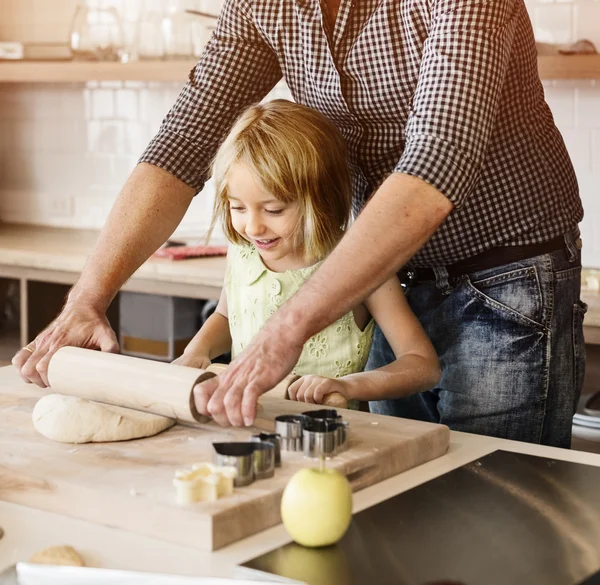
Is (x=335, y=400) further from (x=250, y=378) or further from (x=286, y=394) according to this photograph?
(x=250, y=378)

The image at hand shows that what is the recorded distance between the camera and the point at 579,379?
1.85 meters

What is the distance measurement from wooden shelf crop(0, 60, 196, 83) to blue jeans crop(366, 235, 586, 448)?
179cm

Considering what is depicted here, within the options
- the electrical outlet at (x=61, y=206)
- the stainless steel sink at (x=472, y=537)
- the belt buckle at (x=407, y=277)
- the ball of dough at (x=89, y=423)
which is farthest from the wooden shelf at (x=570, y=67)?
the electrical outlet at (x=61, y=206)

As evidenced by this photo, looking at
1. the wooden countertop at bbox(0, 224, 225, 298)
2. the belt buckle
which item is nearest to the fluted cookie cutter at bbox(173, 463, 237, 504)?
the belt buckle

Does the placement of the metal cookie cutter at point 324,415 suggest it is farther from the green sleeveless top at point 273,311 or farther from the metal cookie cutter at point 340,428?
the green sleeveless top at point 273,311

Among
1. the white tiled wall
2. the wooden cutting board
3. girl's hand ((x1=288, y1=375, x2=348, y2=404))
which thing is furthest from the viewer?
the white tiled wall

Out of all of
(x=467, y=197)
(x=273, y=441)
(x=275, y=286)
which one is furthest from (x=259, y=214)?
(x=273, y=441)

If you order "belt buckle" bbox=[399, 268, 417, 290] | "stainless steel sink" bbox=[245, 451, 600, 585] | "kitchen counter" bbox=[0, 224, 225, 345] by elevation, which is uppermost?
"belt buckle" bbox=[399, 268, 417, 290]

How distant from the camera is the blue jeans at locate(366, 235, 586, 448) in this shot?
172cm

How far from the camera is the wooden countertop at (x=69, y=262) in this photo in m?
2.97

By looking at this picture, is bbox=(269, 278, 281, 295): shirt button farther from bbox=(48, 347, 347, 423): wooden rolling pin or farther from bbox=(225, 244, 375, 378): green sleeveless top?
bbox=(48, 347, 347, 423): wooden rolling pin

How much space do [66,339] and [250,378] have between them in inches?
19.0

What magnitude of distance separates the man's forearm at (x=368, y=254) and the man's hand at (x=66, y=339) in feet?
1.42

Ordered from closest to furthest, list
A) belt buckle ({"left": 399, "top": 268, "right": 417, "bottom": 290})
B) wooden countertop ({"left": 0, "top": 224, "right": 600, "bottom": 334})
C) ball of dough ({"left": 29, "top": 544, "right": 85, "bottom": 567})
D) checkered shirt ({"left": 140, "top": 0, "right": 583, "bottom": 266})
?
ball of dough ({"left": 29, "top": 544, "right": 85, "bottom": 567})
checkered shirt ({"left": 140, "top": 0, "right": 583, "bottom": 266})
belt buckle ({"left": 399, "top": 268, "right": 417, "bottom": 290})
wooden countertop ({"left": 0, "top": 224, "right": 600, "bottom": 334})
